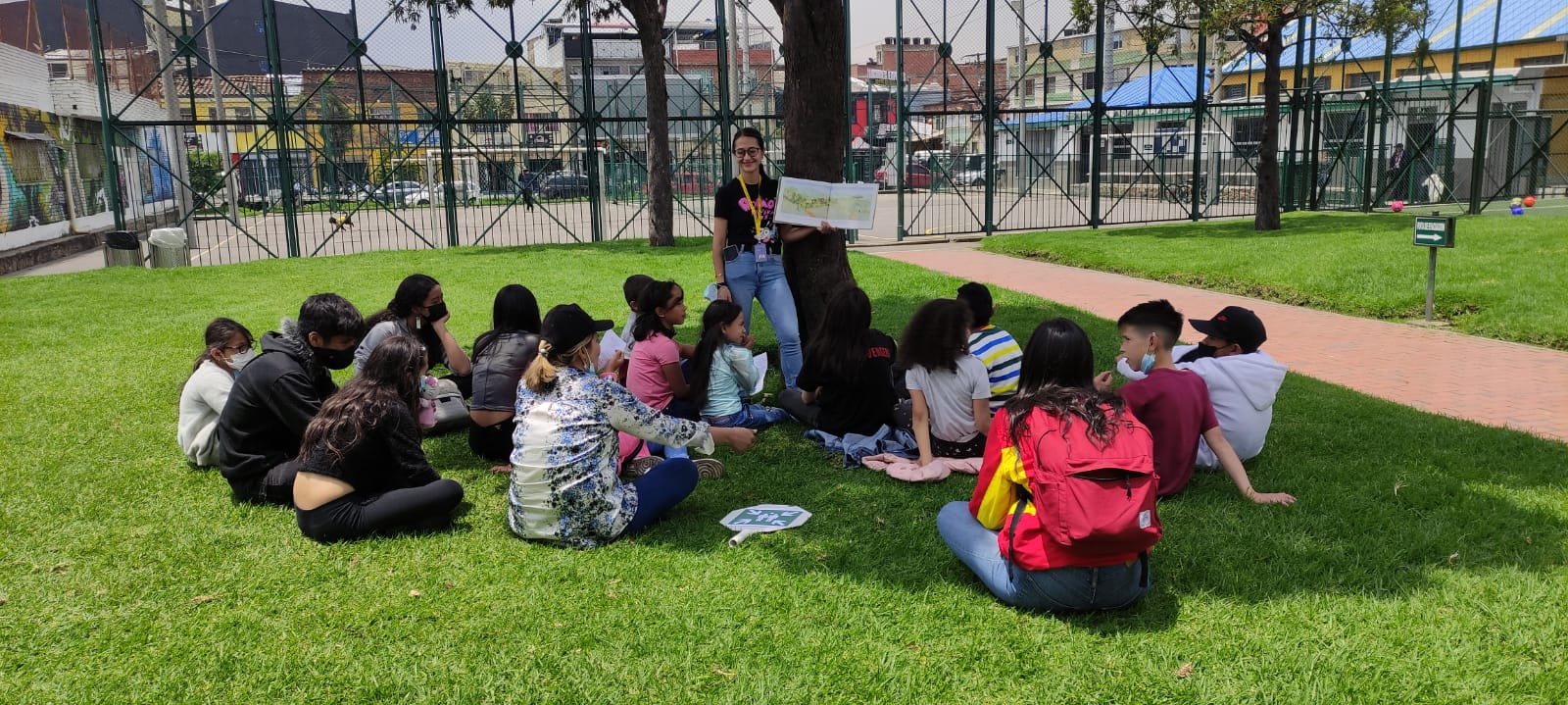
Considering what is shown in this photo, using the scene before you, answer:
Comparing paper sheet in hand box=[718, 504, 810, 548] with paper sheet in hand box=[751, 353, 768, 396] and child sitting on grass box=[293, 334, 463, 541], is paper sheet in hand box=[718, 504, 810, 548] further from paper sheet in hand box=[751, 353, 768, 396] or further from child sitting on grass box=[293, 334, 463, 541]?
paper sheet in hand box=[751, 353, 768, 396]

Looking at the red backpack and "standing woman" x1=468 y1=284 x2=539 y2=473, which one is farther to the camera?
"standing woman" x1=468 y1=284 x2=539 y2=473

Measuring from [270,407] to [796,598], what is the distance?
2571mm

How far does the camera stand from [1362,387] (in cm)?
693

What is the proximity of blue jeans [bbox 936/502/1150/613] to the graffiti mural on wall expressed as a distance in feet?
A: 67.7

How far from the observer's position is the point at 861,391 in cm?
547

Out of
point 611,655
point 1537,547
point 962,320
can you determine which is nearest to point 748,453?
point 962,320

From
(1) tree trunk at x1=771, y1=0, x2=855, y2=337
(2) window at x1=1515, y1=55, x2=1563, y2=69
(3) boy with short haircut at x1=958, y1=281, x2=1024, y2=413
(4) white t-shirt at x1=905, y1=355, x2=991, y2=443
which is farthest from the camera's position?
(2) window at x1=1515, y1=55, x2=1563, y2=69

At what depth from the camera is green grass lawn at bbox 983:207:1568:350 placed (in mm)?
9133

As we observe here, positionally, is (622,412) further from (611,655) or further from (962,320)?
(962,320)

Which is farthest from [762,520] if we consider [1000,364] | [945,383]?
[1000,364]

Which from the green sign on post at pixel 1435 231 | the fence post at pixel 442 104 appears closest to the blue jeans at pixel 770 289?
the green sign on post at pixel 1435 231

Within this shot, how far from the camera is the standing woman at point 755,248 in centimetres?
627

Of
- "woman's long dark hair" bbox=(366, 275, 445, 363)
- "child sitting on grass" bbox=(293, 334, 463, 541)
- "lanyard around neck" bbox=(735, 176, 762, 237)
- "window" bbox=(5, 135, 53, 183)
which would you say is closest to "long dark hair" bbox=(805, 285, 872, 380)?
"lanyard around neck" bbox=(735, 176, 762, 237)

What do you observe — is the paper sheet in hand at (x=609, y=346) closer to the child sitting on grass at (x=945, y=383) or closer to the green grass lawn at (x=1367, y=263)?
the child sitting on grass at (x=945, y=383)
